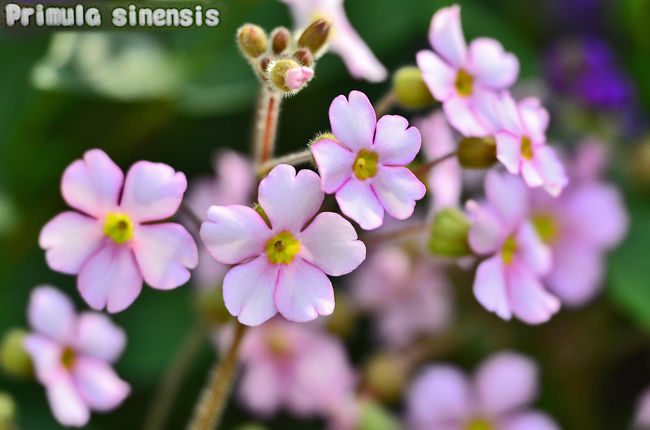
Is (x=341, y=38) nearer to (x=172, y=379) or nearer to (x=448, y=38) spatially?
(x=448, y=38)

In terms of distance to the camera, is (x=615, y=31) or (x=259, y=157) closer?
(x=259, y=157)

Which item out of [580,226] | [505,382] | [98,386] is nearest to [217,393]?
[98,386]

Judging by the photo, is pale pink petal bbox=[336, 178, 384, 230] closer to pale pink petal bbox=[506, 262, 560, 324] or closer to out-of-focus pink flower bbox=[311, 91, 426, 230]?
out-of-focus pink flower bbox=[311, 91, 426, 230]

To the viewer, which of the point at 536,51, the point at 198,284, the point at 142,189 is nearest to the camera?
the point at 142,189

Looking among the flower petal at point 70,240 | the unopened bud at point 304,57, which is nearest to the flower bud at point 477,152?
the unopened bud at point 304,57

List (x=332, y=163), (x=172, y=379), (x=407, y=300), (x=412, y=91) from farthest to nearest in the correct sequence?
(x=407, y=300) < (x=172, y=379) < (x=412, y=91) < (x=332, y=163)

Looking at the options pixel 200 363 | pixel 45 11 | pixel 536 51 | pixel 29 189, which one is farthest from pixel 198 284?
pixel 536 51

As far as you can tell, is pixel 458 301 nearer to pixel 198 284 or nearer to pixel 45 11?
pixel 198 284
